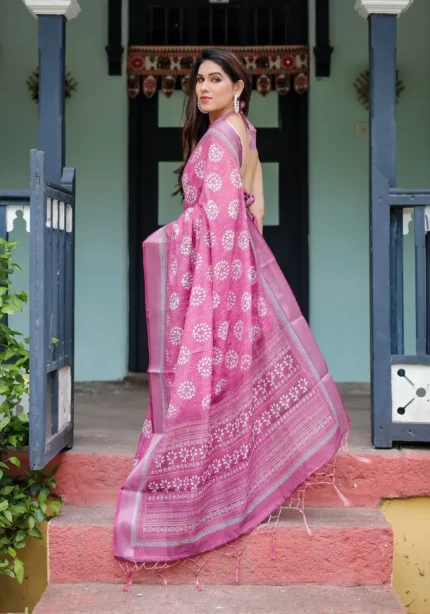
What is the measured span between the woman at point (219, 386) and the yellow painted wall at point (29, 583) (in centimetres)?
55

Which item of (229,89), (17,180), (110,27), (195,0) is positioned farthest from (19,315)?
Answer: (229,89)

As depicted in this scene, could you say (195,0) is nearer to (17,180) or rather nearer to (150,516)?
(17,180)

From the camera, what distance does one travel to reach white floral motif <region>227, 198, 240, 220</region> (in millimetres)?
3451

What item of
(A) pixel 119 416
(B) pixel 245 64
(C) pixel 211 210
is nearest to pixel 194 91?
(C) pixel 211 210

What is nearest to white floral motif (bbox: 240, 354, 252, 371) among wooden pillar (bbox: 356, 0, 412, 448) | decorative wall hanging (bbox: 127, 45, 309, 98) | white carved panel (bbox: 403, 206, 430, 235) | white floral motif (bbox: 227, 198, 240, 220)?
white floral motif (bbox: 227, 198, 240, 220)

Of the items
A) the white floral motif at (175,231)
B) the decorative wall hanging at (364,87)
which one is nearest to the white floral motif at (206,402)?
the white floral motif at (175,231)

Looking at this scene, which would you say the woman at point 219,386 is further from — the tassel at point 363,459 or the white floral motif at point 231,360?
the tassel at point 363,459

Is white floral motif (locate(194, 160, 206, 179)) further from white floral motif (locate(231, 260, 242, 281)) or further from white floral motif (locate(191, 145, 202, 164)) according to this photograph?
white floral motif (locate(231, 260, 242, 281))

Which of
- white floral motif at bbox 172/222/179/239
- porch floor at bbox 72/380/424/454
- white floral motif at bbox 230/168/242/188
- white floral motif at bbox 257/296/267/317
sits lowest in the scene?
porch floor at bbox 72/380/424/454

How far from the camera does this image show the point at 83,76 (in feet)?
20.4

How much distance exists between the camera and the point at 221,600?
321 centimetres

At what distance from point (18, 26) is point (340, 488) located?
417 centimetres

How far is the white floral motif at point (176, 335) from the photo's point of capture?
11.3 ft

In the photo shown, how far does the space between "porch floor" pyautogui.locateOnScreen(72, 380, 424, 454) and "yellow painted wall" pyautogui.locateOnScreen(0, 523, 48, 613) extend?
0.46 m
